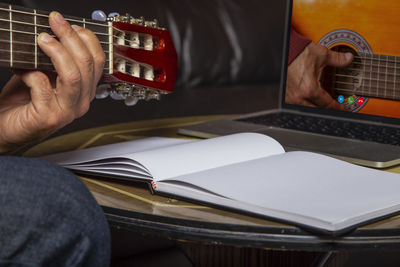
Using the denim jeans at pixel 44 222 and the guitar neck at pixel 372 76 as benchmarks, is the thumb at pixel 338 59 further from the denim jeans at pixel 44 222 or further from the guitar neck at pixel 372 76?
the denim jeans at pixel 44 222

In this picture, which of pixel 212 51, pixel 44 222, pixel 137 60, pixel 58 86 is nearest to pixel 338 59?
pixel 137 60

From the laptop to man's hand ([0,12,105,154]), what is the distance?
25 centimetres

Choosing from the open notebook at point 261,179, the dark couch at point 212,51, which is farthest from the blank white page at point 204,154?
the dark couch at point 212,51

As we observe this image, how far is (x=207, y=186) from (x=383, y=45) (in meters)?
0.53

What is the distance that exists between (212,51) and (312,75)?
3.81 feet

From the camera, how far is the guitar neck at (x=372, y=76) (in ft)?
3.21

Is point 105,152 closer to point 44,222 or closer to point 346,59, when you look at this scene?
point 44,222

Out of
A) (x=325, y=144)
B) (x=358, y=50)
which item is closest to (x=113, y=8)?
(x=358, y=50)

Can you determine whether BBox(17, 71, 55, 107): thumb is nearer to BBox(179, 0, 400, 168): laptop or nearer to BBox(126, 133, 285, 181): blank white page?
BBox(126, 133, 285, 181): blank white page

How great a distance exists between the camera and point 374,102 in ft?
3.30

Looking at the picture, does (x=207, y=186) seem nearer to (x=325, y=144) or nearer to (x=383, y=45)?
(x=325, y=144)

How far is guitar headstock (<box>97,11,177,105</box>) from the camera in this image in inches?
31.6

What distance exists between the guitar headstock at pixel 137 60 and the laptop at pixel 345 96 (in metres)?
0.12

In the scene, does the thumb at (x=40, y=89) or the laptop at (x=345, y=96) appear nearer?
the thumb at (x=40, y=89)
